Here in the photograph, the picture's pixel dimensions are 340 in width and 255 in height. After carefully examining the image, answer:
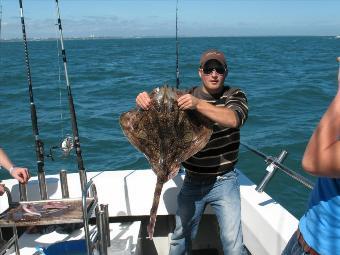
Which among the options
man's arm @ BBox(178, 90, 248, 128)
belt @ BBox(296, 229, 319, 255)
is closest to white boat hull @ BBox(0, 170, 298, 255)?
man's arm @ BBox(178, 90, 248, 128)

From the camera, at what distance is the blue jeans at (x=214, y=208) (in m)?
3.64

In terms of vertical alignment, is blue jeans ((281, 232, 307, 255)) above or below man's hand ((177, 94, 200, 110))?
below

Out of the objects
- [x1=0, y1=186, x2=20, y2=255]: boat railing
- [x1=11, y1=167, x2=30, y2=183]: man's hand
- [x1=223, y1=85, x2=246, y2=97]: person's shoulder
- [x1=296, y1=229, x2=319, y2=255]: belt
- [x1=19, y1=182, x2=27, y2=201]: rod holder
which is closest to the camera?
[x1=296, y1=229, x2=319, y2=255]: belt

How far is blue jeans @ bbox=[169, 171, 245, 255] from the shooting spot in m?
3.64

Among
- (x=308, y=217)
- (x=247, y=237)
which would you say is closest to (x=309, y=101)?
(x=247, y=237)

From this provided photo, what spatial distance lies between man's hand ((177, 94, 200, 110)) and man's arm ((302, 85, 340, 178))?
131cm

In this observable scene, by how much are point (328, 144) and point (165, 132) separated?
5.47 ft

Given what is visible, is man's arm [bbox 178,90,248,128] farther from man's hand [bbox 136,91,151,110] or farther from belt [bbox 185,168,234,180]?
belt [bbox 185,168,234,180]

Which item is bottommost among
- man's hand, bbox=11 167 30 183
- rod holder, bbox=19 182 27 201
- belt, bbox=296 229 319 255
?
rod holder, bbox=19 182 27 201

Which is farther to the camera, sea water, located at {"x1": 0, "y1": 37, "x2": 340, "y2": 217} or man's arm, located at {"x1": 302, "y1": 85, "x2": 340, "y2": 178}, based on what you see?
sea water, located at {"x1": 0, "y1": 37, "x2": 340, "y2": 217}

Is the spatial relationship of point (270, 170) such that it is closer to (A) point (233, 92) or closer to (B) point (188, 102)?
(A) point (233, 92)

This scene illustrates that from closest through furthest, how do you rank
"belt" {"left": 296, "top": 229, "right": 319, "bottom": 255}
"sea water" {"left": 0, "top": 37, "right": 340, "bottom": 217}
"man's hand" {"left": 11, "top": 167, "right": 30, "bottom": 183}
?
"belt" {"left": 296, "top": 229, "right": 319, "bottom": 255} < "man's hand" {"left": 11, "top": 167, "right": 30, "bottom": 183} < "sea water" {"left": 0, "top": 37, "right": 340, "bottom": 217}

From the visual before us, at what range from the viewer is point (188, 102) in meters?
3.00

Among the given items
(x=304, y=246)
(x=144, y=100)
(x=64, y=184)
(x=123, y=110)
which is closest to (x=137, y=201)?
(x=64, y=184)
